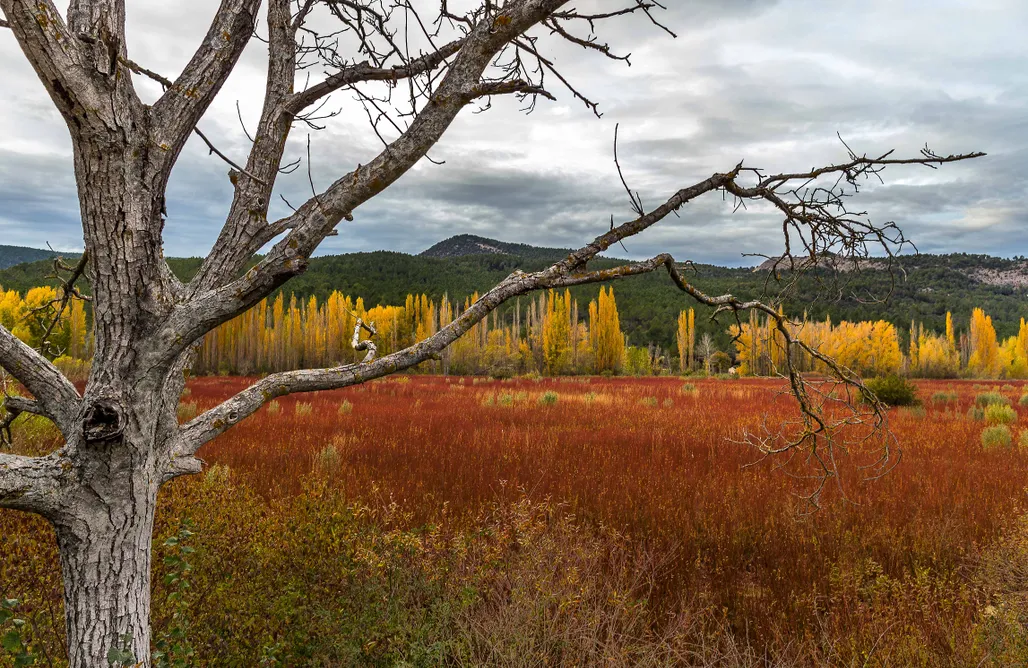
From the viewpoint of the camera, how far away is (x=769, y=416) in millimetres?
14711

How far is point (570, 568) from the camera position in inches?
145

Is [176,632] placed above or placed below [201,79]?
below

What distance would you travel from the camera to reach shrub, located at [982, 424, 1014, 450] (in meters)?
10.2

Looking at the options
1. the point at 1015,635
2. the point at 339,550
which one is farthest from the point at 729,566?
the point at 339,550

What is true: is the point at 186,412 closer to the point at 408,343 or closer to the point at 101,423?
the point at 101,423

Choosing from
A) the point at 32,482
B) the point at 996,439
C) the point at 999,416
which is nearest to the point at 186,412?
the point at 32,482

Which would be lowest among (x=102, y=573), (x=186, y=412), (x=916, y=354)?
(x=916, y=354)

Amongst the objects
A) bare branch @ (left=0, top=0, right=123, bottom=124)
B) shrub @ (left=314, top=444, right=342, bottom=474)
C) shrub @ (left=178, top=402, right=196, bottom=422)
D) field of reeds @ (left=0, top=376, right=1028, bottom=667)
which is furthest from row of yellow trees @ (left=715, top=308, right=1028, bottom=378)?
bare branch @ (left=0, top=0, right=123, bottom=124)

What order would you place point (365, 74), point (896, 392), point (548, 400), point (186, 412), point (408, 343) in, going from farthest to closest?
1. point (408, 343)
2. point (896, 392)
3. point (548, 400)
4. point (186, 412)
5. point (365, 74)

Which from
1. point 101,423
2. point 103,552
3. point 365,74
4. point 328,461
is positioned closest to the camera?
point 101,423

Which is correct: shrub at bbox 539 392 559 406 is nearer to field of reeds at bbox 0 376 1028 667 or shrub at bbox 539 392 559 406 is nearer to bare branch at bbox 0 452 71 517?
field of reeds at bbox 0 376 1028 667

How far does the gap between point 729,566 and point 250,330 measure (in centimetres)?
7107

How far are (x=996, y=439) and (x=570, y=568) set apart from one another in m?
11.8

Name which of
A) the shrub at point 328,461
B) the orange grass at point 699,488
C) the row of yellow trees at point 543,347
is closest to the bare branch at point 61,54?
the orange grass at point 699,488
